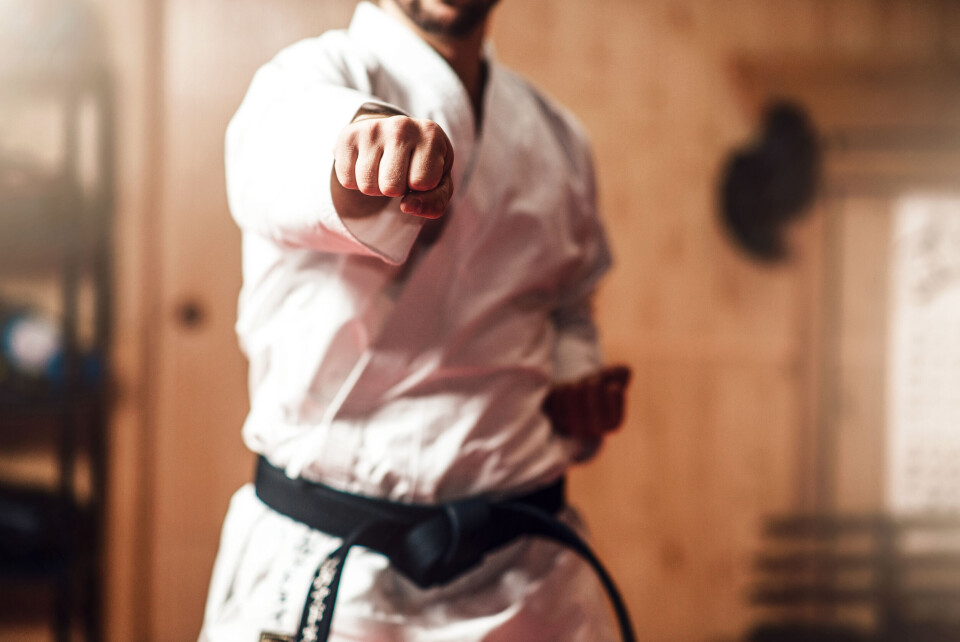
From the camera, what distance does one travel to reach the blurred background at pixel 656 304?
1127 mm

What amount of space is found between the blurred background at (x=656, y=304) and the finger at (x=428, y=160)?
946mm

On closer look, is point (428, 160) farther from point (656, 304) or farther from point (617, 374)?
point (656, 304)

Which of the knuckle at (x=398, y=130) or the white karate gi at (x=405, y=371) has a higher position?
the knuckle at (x=398, y=130)

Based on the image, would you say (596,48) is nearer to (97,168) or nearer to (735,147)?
(735,147)

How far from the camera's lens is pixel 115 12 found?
1.14 metres

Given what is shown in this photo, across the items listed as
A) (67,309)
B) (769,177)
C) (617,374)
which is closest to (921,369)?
(769,177)

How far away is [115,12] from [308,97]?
42.9 inches

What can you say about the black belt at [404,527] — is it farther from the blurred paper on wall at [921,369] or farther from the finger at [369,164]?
the blurred paper on wall at [921,369]

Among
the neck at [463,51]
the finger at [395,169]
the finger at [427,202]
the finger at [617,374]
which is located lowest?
the finger at [617,374]

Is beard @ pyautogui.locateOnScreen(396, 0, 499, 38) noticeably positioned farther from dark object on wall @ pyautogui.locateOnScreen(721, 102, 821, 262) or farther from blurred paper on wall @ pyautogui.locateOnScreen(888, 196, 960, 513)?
blurred paper on wall @ pyautogui.locateOnScreen(888, 196, 960, 513)

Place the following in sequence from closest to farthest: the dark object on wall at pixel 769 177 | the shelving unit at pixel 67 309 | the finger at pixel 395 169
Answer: the finger at pixel 395 169
the shelving unit at pixel 67 309
the dark object on wall at pixel 769 177

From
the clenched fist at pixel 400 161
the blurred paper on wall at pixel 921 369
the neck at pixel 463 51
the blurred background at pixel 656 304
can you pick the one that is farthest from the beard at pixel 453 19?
the blurred paper on wall at pixel 921 369

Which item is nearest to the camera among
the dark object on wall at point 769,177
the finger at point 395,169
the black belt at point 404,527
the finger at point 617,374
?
the finger at point 395,169

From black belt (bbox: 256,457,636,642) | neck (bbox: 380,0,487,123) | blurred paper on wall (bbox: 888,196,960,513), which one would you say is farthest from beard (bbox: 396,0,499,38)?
blurred paper on wall (bbox: 888,196,960,513)
